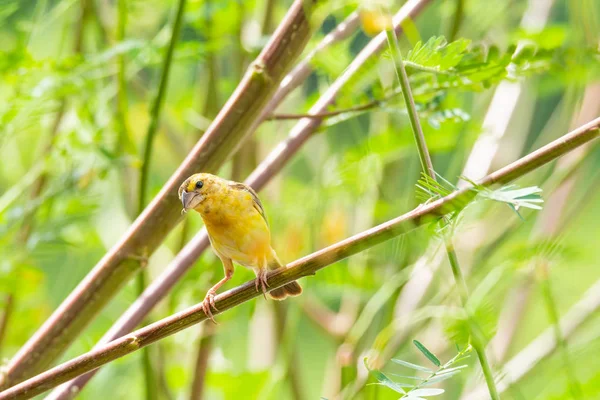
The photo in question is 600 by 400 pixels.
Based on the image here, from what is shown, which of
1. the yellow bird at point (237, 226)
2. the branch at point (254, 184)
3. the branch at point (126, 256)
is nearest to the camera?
the branch at point (126, 256)

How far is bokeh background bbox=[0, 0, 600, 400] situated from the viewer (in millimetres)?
1329

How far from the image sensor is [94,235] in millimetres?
2047

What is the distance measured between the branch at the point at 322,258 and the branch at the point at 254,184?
0.32m

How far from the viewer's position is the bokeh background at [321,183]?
1329mm

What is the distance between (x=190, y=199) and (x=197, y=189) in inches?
1.6

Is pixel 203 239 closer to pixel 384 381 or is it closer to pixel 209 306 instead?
pixel 209 306

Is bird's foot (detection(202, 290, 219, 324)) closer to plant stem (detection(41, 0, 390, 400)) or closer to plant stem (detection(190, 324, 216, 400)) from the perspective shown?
plant stem (detection(41, 0, 390, 400))

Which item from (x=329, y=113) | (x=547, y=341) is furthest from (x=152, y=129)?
(x=547, y=341)

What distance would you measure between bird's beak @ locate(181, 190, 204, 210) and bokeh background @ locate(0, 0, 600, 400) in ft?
0.67

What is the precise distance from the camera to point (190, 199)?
1.23 metres

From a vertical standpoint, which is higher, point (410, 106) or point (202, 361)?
point (410, 106)

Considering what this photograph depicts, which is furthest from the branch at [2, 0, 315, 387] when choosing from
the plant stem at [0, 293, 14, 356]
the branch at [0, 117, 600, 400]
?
the plant stem at [0, 293, 14, 356]

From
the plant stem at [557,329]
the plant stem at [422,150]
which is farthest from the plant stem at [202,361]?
the plant stem at [422,150]

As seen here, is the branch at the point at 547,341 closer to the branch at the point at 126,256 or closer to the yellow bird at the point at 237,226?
the yellow bird at the point at 237,226
